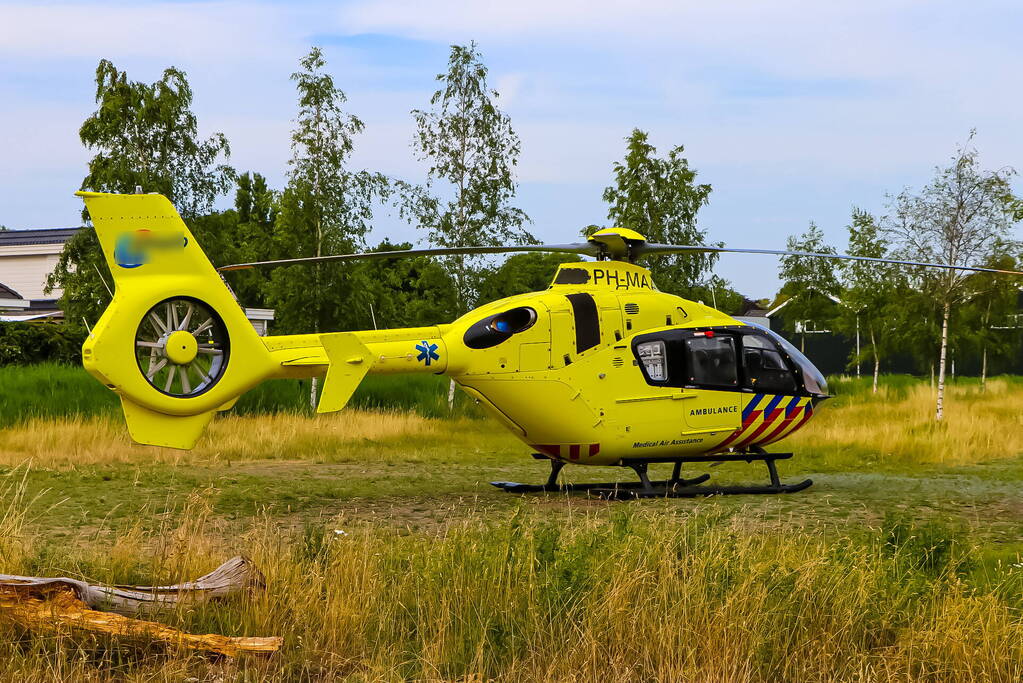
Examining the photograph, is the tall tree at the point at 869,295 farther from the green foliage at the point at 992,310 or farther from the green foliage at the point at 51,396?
the green foliage at the point at 51,396

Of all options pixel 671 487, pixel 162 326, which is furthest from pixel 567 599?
pixel 671 487

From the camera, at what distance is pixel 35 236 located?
56094 millimetres

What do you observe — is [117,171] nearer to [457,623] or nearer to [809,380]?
[809,380]

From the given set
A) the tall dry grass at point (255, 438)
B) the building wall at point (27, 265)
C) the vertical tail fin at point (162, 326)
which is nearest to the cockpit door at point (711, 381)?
the vertical tail fin at point (162, 326)

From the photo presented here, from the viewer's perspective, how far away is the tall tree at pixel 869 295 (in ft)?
105

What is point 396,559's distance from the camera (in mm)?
8250

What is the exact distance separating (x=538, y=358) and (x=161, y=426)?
15.1ft

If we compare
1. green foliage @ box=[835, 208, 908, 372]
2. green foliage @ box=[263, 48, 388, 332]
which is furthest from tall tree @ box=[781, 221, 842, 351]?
green foliage @ box=[263, 48, 388, 332]

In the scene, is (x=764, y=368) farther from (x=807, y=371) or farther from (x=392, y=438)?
(x=392, y=438)

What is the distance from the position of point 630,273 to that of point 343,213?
46.9ft

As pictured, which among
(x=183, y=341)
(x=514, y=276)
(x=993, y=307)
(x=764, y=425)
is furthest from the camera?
(x=993, y=307)

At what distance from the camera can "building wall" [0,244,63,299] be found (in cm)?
5266

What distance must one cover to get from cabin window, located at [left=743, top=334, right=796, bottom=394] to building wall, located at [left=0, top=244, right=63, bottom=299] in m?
44.6

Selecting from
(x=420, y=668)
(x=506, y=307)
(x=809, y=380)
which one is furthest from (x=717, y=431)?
(x=420, y=668)
